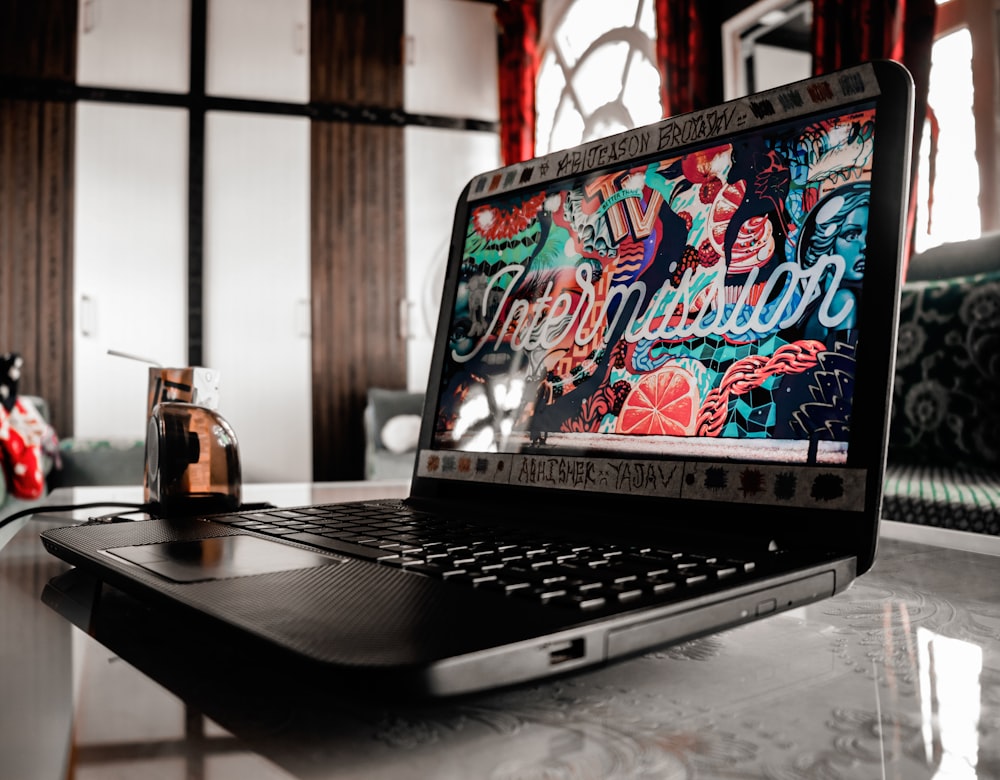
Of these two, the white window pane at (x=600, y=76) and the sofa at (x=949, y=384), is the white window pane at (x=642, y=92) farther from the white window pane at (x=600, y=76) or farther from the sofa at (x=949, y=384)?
the sofa at (x=949, y=384)

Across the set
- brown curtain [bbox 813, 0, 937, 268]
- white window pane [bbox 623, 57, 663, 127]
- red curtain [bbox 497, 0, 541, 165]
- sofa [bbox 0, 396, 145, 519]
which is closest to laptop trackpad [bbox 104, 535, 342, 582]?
brown curtain [bbox 813, 0, 937, 268]

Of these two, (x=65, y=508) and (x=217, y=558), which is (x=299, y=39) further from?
(x=217, y=558)

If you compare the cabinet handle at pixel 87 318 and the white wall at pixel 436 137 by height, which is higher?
the white wall at pixel 436 137

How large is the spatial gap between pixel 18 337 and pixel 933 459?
148 inches

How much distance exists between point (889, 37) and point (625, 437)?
2.15 m

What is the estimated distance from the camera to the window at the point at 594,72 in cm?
337

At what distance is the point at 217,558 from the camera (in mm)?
A: 394

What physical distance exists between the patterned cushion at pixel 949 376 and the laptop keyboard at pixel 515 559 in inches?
59.0

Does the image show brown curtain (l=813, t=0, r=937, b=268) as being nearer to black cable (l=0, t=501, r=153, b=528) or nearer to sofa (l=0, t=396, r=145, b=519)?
black cable (l=0, t=501, r=153, b=528)

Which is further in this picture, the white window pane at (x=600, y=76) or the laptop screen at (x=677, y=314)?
the white window pane at (x=600, y=76)

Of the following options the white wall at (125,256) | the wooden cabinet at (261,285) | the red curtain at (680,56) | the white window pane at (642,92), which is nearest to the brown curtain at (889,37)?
the red curtain at (680,56)

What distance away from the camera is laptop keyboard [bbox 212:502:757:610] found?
289 millimetres

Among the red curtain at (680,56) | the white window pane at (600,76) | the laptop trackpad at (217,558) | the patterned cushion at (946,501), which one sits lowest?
the patterned cushion at (946,501)

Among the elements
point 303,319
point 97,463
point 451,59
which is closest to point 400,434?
point 303,319
